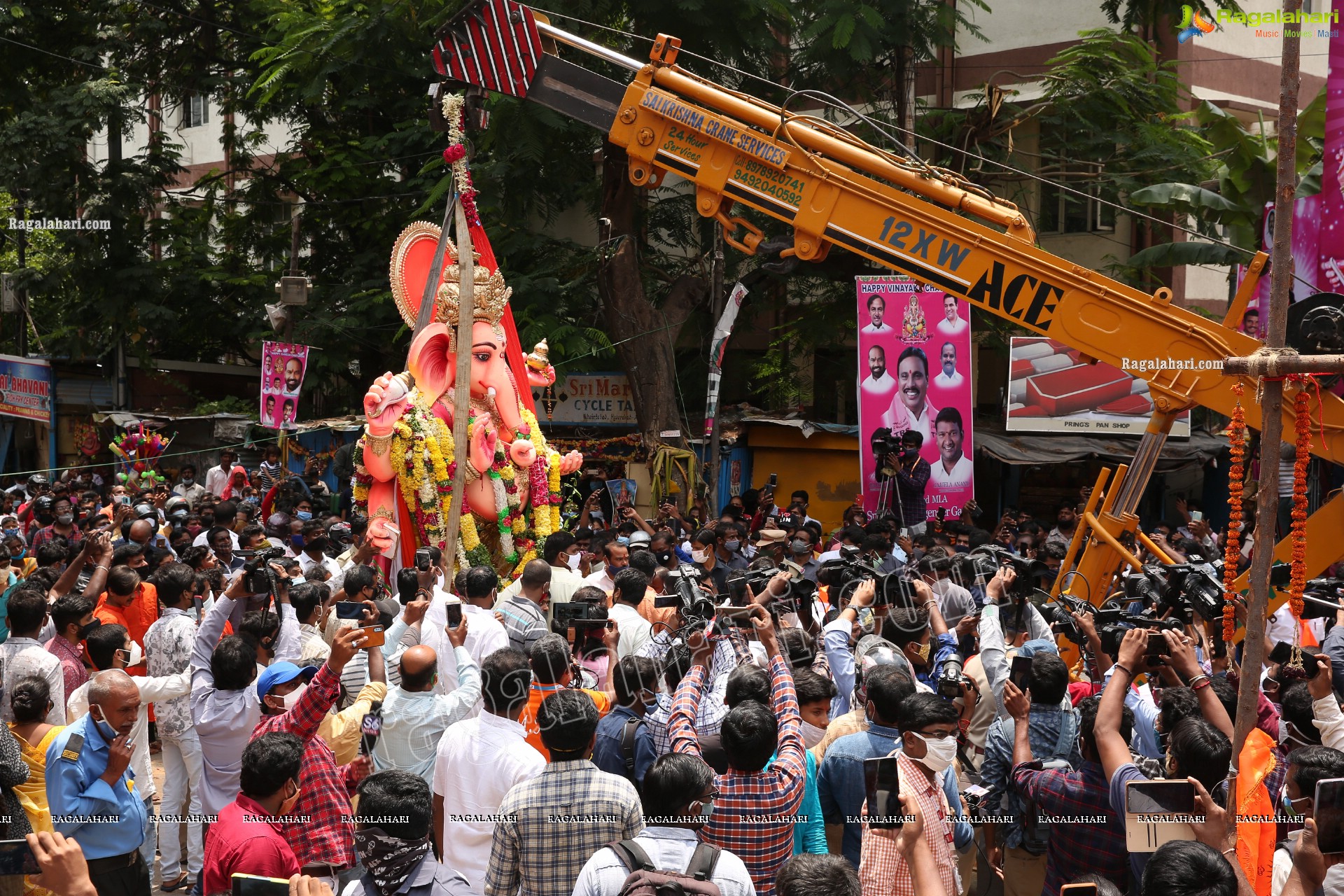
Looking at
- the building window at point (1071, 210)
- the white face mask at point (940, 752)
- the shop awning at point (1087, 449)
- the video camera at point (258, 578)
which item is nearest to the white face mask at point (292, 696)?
the video camera at point (258, 578)

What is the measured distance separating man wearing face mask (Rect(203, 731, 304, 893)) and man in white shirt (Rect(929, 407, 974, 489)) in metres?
11.1

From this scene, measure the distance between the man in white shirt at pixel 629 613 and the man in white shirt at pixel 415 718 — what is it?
1.69 m

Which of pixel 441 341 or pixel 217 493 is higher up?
pixel 441 341

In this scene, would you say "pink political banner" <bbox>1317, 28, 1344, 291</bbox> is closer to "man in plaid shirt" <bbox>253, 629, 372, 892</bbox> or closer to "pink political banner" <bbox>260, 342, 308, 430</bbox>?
"man in plaid shirt" <bbox>253, 629, 372, 892</bbox>

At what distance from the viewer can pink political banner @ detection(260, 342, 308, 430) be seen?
47.3ft

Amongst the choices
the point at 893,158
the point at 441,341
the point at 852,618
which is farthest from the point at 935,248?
the point at 441,341

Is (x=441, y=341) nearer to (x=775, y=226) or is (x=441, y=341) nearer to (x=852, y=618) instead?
(x=852, y=618)

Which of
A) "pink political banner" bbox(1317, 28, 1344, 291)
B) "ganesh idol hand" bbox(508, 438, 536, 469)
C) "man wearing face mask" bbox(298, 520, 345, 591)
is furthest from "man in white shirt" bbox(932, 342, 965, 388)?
"man wearing face mask" bbox(298, 520, 345, 591)

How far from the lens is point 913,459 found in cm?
1392

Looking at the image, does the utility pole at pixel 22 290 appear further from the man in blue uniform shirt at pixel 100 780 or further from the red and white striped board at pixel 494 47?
the man in blue uniform shirt at pixel 100 780

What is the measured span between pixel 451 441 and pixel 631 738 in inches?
255

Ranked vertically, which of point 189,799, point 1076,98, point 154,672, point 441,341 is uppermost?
point 1076,98

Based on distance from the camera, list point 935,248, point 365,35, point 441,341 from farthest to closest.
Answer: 1. point 365,35
2. point 441,341
3. point 935,248

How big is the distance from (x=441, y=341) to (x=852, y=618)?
6281 mm
